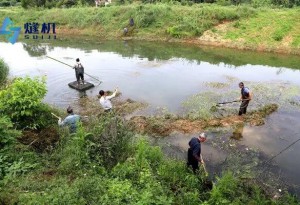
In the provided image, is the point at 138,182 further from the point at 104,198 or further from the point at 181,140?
the point at 181,140

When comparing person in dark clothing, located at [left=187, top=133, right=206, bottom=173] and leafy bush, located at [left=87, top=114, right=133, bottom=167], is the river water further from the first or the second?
leafy bush, located at [left=87, top=114, right=133, bottom=167]

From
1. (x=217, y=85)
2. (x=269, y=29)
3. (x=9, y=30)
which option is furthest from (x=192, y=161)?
(x=9, y=30)

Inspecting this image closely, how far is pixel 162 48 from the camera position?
23844 mm

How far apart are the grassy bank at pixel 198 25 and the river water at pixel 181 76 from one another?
160cm

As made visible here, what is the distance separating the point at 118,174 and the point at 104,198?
1.18 metres

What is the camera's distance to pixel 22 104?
9.30 meters

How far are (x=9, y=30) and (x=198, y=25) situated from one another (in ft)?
71.9

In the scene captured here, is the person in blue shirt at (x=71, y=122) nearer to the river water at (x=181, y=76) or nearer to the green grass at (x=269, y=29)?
the river water at (x=181, y=76)

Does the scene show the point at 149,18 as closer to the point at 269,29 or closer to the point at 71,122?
the point at 269,29

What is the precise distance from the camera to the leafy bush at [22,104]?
30.4 feet

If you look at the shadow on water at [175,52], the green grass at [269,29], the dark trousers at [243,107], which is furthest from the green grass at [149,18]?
the dark trousers at [243,107]

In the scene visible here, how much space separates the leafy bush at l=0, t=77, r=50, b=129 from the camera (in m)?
9.26

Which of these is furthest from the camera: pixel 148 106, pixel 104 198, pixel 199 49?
pixel 199 49

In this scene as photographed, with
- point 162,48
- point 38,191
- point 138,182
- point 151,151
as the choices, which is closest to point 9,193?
point 38,191
